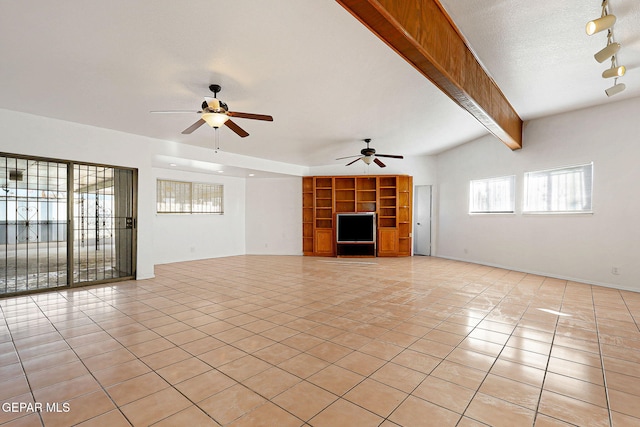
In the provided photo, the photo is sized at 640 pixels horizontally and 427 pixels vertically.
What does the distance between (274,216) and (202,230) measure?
7.17ft

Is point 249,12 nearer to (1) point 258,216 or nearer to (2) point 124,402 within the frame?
(2) point 124,402

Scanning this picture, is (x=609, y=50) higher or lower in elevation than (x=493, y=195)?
higher

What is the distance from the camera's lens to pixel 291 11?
2.30 meters

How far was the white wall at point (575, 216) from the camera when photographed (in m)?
4.73

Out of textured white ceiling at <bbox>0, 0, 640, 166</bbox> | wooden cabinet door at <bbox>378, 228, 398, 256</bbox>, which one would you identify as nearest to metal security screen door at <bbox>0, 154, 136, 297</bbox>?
textured white ceiling at <bbox>0, 0, 640, 166</bbox>

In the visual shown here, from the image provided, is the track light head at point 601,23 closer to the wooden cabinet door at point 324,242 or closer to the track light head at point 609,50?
the track light head at point 609,50

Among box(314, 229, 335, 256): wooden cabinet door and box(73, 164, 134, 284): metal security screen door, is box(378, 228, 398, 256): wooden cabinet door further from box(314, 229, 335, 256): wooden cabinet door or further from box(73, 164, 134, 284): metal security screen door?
box(73, 164, 134, 284): metal security screen door

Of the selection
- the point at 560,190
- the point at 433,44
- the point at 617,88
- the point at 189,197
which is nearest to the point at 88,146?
the point at 189,197

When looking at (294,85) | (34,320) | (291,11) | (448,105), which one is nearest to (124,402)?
(34,320)

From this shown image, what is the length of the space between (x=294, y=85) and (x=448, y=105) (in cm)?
252

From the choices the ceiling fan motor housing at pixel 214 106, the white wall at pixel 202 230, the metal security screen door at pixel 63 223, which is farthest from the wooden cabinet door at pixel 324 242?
the ceiling fan motor housing at pixel 214 106

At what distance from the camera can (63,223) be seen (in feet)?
16.2

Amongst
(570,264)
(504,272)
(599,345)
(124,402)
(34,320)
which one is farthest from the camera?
(504,272)

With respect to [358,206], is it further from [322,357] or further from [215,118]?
[322,357]
